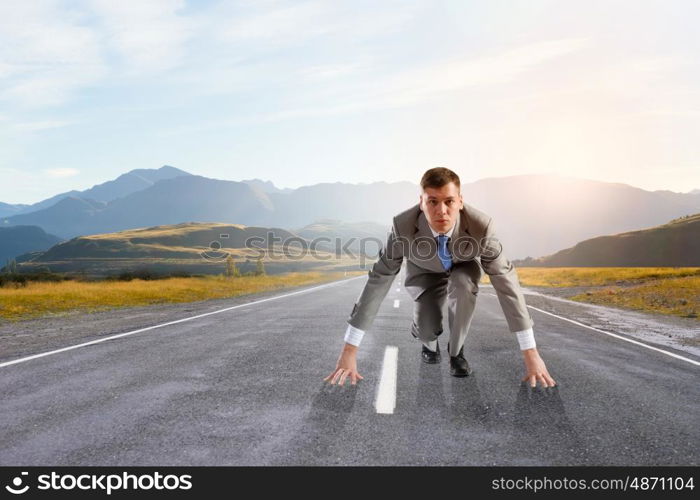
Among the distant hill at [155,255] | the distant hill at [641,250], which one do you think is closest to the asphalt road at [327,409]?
the distant hill at [641,250]

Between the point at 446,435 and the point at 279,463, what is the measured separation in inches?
45.0

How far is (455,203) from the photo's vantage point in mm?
3625

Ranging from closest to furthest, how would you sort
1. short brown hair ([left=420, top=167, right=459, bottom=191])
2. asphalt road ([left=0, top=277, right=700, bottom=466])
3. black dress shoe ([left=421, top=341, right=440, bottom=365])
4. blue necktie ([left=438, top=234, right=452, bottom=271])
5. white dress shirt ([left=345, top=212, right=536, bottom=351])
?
asphalt road ([left=0, top=277, right=700, bottom=466]) → short brown hair ([left=420, top=167, right=459, bottom=191]) → white dress shirt ([left=345, top=212, right=536, bottom=351]) → blue necktie ([left=438, top=234, right=452, bottom=271]) → black dress shoe ([left=421, top=341, right=440, bottom=365])

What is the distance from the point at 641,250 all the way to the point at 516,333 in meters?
121

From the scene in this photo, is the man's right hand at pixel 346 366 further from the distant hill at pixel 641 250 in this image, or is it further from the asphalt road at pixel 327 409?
the distant hill at pixel 641 250

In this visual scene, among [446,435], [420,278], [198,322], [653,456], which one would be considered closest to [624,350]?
[420,278]

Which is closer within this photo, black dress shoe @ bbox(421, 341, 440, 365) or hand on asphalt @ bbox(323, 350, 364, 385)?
hand on asphalt @ bbox(323, 350, 364, 385)

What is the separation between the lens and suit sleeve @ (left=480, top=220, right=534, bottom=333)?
371cm

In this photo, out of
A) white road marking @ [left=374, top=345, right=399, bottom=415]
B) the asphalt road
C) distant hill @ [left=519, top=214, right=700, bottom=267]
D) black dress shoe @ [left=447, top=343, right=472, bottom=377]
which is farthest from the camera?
distant hill @ [left=519, top=214, right=700, bottom=267]

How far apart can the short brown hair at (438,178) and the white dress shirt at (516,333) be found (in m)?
0.42

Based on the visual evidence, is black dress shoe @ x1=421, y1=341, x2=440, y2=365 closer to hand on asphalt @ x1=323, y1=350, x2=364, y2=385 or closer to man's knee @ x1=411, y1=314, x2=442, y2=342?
man's knee @ x1=411, y1=314, x2=442, y2=342

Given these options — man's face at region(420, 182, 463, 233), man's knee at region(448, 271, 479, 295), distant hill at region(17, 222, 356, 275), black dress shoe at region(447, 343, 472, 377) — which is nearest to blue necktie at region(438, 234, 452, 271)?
man's knee at region(448, 271, 479, 295)

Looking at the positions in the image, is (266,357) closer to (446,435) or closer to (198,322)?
(446,435)

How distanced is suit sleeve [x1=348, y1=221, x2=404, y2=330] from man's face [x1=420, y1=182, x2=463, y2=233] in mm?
335
